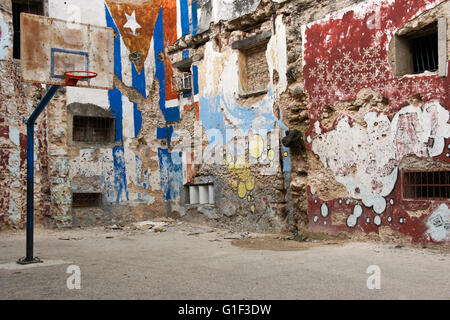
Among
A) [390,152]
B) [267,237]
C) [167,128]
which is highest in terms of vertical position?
[167,128]

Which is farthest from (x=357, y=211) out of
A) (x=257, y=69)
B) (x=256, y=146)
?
(x=257, y=69)

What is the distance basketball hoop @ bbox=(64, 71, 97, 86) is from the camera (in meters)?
7.18

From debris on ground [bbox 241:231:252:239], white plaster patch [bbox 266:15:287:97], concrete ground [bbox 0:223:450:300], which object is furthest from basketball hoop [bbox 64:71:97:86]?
debris on ground [bbox 241:231:252:239]

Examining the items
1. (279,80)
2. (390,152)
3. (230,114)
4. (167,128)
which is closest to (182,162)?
(167,128)

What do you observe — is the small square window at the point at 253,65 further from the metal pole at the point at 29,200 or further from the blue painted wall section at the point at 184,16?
the metal pole at the point at 29,200

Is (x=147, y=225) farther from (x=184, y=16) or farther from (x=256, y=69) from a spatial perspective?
(x=184, y=16)

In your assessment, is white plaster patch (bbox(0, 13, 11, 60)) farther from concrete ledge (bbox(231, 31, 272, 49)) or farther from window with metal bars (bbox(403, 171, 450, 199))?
window with metal bars (bbox(403, 171, 450, 199))

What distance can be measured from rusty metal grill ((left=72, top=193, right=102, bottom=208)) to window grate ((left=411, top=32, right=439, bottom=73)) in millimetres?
8446

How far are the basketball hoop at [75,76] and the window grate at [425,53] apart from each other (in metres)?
5.56

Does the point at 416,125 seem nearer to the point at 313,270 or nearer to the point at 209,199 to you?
the point at 313,270

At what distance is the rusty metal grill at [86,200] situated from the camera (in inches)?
490

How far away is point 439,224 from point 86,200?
8763 mm

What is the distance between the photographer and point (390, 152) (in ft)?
27.0

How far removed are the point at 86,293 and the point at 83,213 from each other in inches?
299
